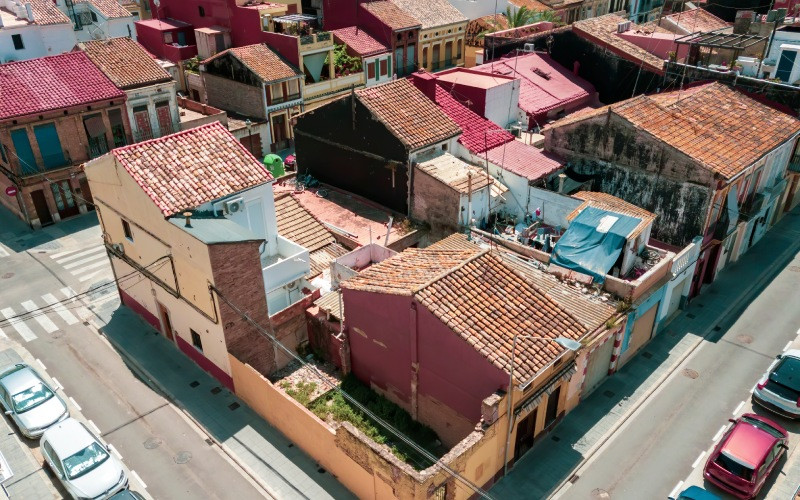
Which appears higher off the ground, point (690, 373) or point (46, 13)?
point (46, 13)

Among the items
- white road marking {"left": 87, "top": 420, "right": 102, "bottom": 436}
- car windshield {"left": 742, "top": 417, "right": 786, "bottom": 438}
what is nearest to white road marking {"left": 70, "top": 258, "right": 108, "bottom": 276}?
white road marking {"left": 87, "top": 420, "right": 102, "bottom": 436}

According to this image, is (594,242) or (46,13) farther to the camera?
(46,13)

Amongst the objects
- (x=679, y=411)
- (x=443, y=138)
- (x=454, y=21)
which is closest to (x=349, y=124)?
(x=443, y=138)

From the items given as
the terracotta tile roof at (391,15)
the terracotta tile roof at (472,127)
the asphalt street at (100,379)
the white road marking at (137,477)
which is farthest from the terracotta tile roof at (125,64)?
the white road marking at (137,477)

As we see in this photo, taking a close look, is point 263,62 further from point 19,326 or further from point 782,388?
point 782,388

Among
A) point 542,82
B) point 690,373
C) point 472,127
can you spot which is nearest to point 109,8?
point 542,82

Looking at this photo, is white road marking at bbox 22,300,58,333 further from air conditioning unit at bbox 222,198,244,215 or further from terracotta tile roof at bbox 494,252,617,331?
terracotta tile roof at bbox 494,252,617,331
